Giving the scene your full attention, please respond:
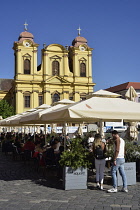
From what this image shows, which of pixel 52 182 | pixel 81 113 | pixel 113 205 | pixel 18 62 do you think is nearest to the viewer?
pixel 113 205

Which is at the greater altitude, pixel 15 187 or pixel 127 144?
pixel 127 144

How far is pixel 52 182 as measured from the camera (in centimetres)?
891

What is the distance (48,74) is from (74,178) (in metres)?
48.5

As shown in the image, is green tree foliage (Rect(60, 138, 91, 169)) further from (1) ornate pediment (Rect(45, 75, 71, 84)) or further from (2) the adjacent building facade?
(2) the adjacent building facade

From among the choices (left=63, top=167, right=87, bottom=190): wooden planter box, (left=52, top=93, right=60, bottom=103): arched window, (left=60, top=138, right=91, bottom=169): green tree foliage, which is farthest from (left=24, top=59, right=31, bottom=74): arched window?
(left=63, top=167, right=87, bottom=190): wooden planter box

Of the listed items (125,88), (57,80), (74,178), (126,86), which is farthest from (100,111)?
(126,86)

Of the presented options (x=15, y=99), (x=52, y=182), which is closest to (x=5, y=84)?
(x=15, y=99)

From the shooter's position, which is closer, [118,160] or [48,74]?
[118,160]

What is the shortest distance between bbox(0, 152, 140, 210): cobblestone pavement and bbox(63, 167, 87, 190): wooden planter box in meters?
0.19

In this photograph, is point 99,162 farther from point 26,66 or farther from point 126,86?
point 126,86

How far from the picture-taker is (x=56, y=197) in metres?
6.93

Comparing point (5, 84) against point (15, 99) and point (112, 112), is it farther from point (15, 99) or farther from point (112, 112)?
point (112, 112)

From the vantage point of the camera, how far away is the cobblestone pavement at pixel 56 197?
20.1 feet

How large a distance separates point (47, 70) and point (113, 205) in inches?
1976
